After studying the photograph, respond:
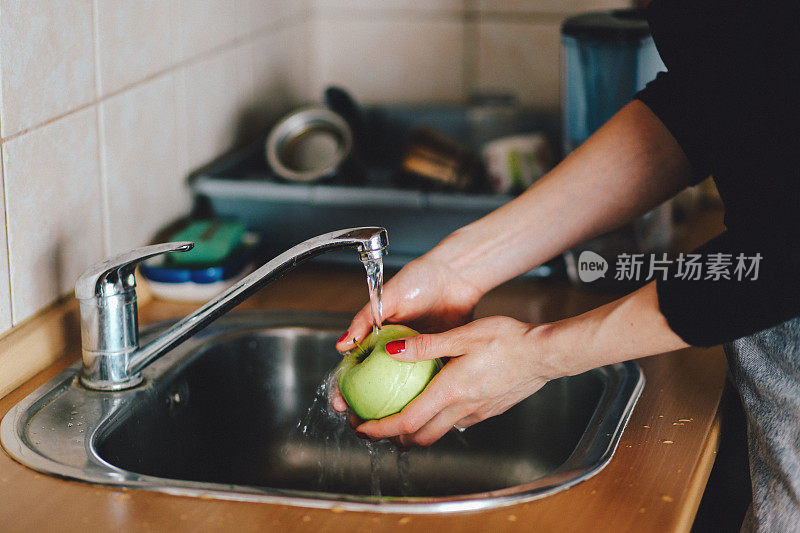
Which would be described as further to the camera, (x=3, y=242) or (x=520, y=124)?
(x=520, y=124)

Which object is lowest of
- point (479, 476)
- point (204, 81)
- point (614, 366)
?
point (479, 476)

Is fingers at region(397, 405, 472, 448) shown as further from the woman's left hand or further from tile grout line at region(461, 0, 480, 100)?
tile grout line at region(461, 0, 480, 100)

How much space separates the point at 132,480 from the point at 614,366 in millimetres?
542

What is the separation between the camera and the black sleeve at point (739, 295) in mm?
701

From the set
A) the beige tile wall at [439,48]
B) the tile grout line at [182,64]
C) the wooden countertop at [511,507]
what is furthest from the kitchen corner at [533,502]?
the beige tile wall at [439,48]

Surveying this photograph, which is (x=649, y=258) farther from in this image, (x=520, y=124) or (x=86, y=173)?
(x=86, y=173)

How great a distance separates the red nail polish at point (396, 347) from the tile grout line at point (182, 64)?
1.44 feet

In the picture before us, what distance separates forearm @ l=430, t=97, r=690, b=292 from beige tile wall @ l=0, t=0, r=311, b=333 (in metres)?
0.42

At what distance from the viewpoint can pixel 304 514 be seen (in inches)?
27.9

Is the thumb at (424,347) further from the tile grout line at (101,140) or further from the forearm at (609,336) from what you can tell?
the tile grout line at (101,140)

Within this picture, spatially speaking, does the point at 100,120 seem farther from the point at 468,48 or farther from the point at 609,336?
the point at 468,48

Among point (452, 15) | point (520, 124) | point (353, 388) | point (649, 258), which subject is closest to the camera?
point (353, 388)

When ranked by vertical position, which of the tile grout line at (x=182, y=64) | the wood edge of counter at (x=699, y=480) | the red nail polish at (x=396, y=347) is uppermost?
the tile grout line at (x=182, y=64)

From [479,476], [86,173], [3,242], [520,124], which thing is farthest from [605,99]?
[3,242]
